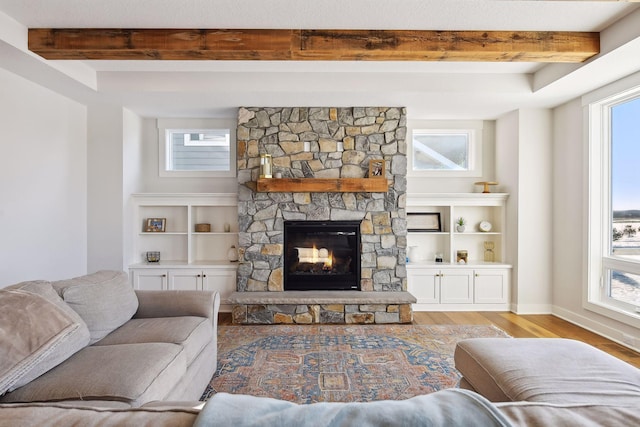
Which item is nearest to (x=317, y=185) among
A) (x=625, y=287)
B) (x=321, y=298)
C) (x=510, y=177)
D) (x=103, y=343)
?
(x=321, y=298)

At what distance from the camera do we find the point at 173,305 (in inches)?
110

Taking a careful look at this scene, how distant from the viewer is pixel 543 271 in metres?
4.69

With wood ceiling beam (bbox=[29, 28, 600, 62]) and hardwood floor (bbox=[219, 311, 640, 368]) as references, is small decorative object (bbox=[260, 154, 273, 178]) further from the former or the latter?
hardwood floor (bbox=[219, 311, 640, 368])

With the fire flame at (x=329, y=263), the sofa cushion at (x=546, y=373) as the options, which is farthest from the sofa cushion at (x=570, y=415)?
the fire flame at (x=329, y=263)

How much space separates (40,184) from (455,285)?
15.7ft

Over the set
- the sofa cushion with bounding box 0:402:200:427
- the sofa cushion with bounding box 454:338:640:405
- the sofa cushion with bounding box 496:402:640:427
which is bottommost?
the sofa cushion with bounding box 454:338:640:405

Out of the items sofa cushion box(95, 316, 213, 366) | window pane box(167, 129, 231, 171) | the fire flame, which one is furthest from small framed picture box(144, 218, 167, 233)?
sofa cushion box(95, 316, 213, 366)

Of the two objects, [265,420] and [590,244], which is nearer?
[265,420]

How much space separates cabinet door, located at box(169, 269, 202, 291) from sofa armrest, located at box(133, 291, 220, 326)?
5.96ft

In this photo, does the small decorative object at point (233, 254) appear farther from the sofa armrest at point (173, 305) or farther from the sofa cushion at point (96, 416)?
the sofa cushion at point (96, 416)

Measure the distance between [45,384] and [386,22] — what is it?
10.2ft

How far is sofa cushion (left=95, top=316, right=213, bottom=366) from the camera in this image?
2268mm

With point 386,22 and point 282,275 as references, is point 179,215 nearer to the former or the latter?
point 282,275

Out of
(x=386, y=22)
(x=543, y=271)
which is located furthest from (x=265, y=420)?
(x=543, y=271)
